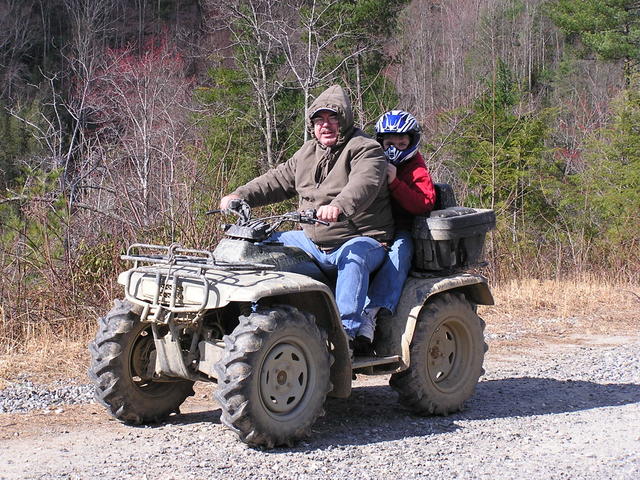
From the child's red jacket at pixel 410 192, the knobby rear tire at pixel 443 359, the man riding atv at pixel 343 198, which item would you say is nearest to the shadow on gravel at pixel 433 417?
the knobby rear tire at pixel 443 359

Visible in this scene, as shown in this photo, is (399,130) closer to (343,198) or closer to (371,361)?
(343,198)

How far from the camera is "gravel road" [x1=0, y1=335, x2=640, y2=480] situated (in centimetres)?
512

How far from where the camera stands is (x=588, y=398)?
23.8ft

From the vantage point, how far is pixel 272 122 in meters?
25.1

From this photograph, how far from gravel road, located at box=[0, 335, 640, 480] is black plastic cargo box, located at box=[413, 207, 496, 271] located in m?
1.13

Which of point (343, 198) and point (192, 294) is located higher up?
point (343, 198)

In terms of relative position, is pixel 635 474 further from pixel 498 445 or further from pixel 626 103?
pixel 626 103

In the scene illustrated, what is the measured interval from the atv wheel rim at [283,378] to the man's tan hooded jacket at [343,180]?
103cm

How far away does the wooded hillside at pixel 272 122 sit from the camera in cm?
979

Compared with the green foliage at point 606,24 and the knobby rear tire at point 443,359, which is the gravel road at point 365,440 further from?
the green foliage at point 606,24

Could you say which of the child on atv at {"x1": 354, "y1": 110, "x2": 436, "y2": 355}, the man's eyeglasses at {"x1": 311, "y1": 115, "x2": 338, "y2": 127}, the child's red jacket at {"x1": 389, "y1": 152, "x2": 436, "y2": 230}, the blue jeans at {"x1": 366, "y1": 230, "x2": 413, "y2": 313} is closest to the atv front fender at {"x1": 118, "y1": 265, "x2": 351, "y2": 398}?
the child on atv at {"x1": 354, "y1": 110, "x2": 436, "y2": 355}

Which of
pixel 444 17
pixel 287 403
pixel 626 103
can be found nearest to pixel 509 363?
pixel 287 403

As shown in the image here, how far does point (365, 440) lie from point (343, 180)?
1755 millimetres

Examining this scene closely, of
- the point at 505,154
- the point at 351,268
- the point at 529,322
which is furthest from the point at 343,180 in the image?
the point at 505,154
